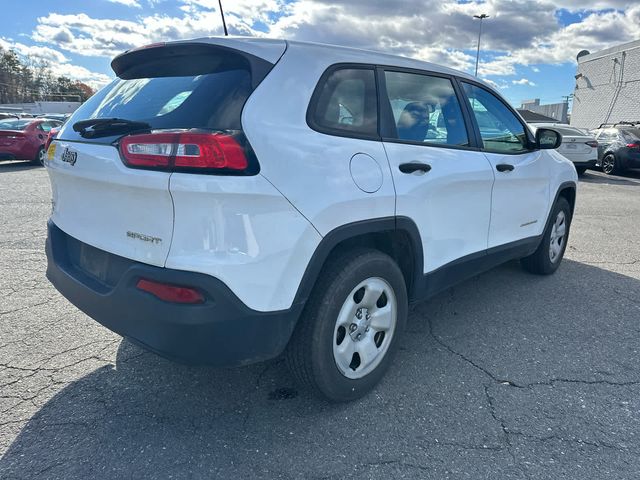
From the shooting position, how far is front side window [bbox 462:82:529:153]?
3.54 meters

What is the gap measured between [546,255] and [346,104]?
10.3ft

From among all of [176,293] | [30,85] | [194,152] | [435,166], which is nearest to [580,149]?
[435,166]

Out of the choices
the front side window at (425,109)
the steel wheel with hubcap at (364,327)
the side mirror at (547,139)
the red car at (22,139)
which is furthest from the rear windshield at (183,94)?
the red car at (22,139)

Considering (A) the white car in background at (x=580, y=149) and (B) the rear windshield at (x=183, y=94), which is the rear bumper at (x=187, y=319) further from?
(A) the white car in background at (x=580, y=149)

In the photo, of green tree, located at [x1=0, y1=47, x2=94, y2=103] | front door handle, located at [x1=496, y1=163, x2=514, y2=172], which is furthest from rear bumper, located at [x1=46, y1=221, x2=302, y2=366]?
green tree, located at [x1=0, y1=47, x2=94, y2=103]

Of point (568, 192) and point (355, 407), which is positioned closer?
point (355, 407)

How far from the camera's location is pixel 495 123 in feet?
12.3

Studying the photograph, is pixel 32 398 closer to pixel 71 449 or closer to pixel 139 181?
pixel 71 449

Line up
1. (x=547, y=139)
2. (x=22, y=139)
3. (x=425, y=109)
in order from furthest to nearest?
(x=22, y=139), (x=547, y=139), (x=425, y=109)

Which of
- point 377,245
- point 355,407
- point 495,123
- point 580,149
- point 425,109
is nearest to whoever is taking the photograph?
point 355,407

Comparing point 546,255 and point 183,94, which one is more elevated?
point 183,94

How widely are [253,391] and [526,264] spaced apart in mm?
3297

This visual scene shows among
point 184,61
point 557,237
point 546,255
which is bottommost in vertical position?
point 546,255

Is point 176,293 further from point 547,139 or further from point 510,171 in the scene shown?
point 547,139
